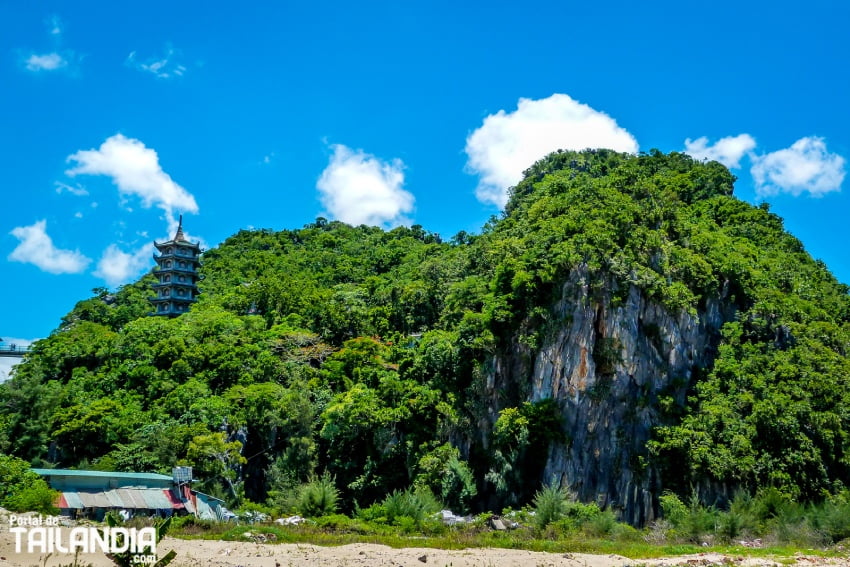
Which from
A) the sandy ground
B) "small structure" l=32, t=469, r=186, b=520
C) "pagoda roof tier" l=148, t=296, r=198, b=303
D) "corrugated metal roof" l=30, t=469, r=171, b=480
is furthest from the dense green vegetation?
"pagoda roof tier" l=148, t=296, r=198, b=303

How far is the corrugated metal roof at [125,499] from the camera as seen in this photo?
25656mm

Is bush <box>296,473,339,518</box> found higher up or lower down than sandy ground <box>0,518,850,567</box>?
higher up

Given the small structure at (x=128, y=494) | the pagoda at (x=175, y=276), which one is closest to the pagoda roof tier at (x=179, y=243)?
the pagoda at (x=175, y=276)

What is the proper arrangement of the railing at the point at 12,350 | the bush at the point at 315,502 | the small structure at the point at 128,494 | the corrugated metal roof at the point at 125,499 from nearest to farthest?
the corrugated metal roof at the point at 125,499, the small structure at the point at 128,494, the bush at the point at 315,502, the railing at the point at 12,350

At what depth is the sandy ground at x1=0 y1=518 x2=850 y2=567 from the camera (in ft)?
66.4

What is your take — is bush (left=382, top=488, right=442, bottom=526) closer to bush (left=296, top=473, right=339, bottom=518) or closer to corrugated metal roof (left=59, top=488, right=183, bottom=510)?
bush (left=296, top=473, right=339, bottom=518)

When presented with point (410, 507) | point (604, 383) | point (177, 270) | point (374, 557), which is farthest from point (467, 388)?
point (177, 270)

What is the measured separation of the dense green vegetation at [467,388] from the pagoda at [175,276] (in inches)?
400

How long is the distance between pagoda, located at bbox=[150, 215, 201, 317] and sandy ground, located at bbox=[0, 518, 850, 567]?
107ft

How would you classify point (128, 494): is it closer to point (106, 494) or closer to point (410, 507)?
point (106, 494)

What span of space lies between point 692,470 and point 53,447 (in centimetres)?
2642

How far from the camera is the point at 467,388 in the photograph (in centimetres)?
3450

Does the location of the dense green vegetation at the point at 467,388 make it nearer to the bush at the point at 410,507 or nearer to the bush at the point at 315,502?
the bush at the point at 315,502

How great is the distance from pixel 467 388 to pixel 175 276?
27.2m
